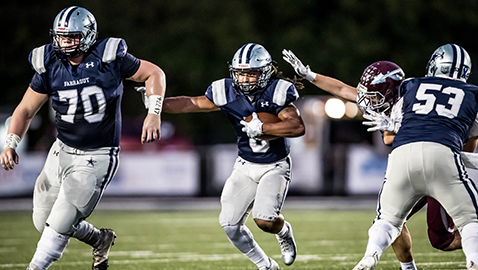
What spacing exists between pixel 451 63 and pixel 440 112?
348 mm

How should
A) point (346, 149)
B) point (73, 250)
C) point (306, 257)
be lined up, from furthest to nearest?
point (346, 149), point (73, 250), point (306, 257)

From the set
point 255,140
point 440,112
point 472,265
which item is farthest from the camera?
point 255,140

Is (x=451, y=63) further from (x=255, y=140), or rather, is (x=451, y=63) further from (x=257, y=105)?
(x=255, y=140)

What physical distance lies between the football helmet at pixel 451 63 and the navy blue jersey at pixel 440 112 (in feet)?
0.28

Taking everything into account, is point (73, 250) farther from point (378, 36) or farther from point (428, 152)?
point (378, 36)

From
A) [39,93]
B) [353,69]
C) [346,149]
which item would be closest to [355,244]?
[39,93]

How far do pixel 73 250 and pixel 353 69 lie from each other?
42.8 feet

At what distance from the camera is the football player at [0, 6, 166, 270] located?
4.24 m

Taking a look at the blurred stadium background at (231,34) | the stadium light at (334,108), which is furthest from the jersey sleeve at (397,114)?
the blurred stadium background at (231,34)

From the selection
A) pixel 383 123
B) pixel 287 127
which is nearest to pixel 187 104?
pixel 287 127

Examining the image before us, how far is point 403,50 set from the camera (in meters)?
18.2

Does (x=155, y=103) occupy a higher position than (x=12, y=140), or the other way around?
(x=155, y=103)

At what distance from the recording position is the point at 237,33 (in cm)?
1830

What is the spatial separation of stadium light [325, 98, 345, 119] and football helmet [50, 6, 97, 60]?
10.7m
